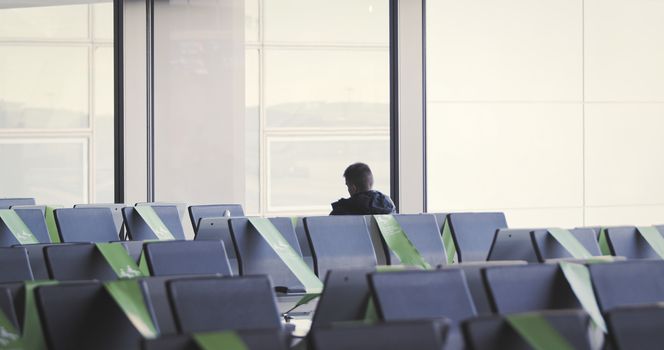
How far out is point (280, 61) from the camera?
40.1 feet

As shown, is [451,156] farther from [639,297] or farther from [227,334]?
[227,334]

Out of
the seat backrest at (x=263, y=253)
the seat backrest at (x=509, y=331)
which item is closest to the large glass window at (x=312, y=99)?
the seat backrest at (x=263, y=253)

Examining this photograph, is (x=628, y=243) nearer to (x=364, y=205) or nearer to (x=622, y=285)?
(x=364, y=205)

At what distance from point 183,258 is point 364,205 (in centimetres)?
353

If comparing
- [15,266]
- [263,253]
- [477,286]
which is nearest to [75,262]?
[15,266]

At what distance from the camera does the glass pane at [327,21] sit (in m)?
11.3

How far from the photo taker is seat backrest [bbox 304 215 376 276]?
728 centimetres

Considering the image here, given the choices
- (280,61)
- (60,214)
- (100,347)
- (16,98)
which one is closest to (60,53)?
(16,98)

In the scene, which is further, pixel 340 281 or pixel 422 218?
pixel 422 218

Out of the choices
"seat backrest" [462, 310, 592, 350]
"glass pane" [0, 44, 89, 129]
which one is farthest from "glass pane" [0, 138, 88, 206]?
"seat backrest" [462, 310, 592, 350]

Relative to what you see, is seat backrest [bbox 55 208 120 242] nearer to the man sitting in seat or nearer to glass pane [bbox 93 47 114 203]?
the man sitting in seat

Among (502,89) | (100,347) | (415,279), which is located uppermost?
(502,89)

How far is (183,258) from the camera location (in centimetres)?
526

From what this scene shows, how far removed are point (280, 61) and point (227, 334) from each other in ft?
30.7
